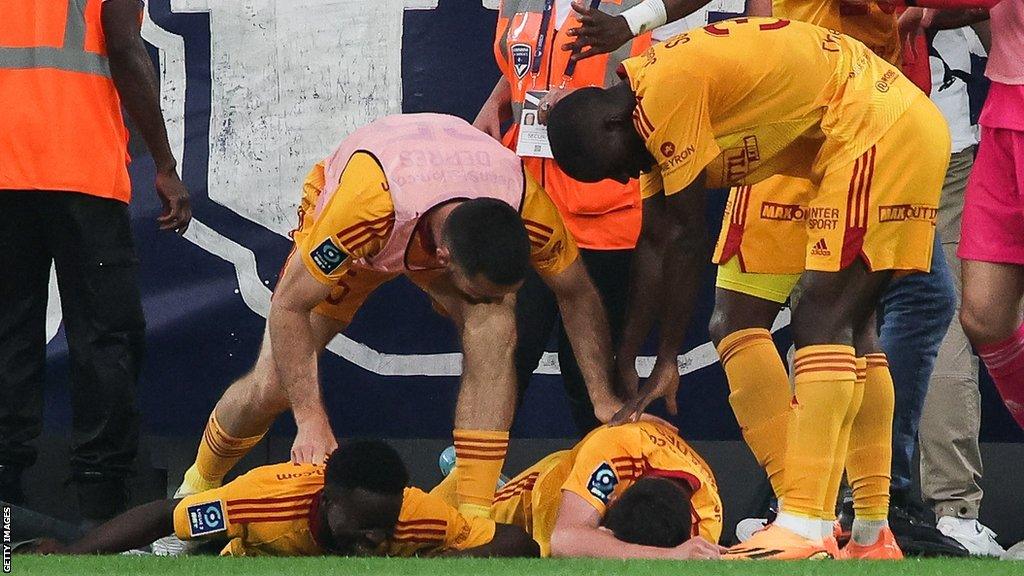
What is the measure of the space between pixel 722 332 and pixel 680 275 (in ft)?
1.65

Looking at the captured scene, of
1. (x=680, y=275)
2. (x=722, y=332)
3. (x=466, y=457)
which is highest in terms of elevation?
(x=680, y=275)

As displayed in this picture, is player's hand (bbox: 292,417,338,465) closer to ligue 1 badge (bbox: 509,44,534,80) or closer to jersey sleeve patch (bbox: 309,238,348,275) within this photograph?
jersey sleeve patch (bbox: 309,238,348,275)

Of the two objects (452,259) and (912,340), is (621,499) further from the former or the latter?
(912,340)

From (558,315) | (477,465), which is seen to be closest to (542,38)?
(558,315)

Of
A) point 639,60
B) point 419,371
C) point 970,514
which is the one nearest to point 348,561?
point 639,60

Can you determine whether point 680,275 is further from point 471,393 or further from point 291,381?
point 291,381

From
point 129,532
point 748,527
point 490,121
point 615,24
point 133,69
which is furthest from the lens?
point 490,121

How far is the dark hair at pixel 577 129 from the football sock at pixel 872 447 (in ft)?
2.99

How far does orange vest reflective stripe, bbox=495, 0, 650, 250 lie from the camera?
509 centimetres

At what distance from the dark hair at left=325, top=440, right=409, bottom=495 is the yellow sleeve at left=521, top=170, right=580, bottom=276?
0.69 metres

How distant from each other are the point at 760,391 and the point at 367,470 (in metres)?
1.17

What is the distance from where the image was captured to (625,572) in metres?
3.51

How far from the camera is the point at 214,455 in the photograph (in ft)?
16.8

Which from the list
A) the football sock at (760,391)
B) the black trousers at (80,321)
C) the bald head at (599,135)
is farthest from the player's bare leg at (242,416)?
the football sock at (760,391)
